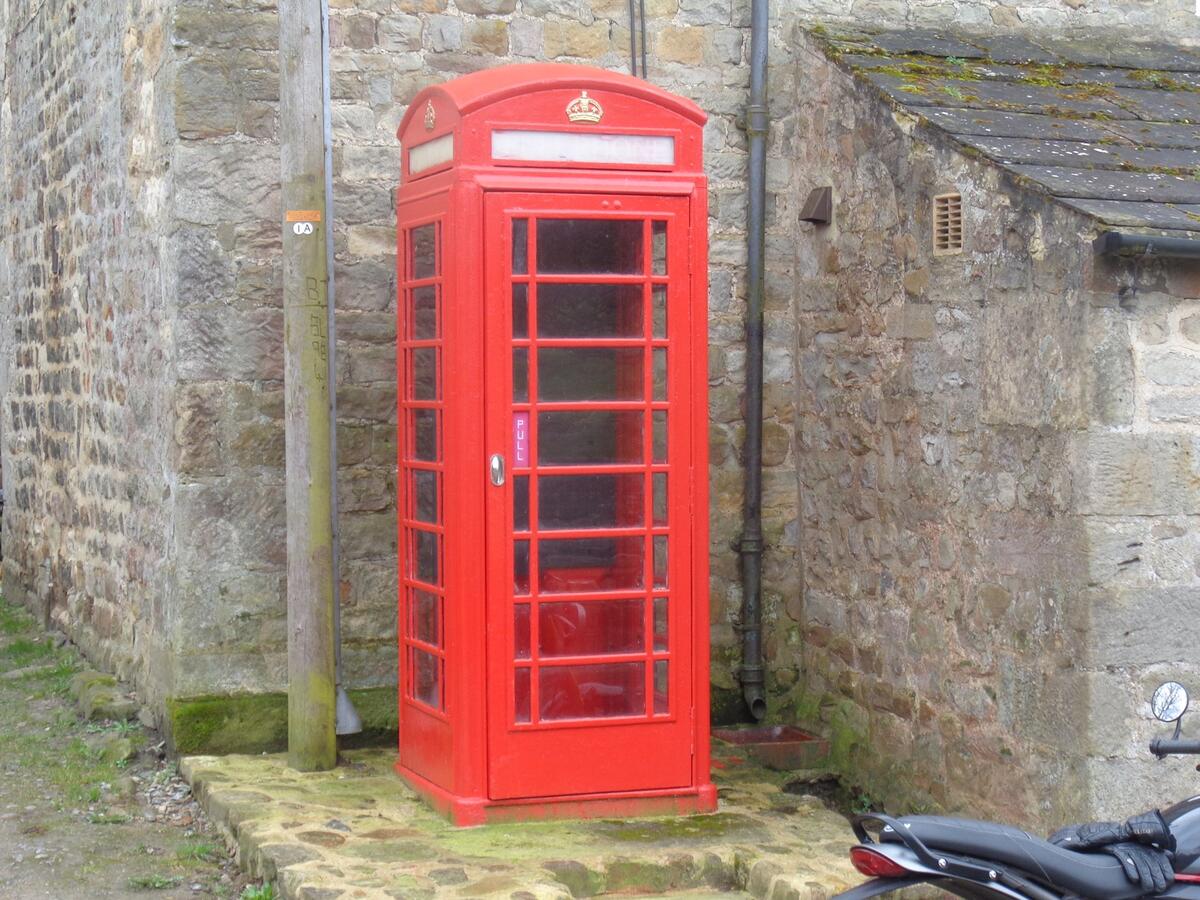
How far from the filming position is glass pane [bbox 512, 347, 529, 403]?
5695 mm

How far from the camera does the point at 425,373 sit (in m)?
6.05

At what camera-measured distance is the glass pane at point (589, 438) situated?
5738 mm

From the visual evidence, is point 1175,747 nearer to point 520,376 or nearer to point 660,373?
point 660,373

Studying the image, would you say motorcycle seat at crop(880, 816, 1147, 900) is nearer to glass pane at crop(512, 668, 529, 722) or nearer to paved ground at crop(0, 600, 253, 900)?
glass pane at crop(512, 668, 529, 722)

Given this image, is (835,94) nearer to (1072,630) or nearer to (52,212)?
(1072,630)

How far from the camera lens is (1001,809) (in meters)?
5.80

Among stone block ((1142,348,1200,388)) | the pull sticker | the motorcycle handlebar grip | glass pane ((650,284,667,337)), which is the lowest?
the motorcycle handlebar grip

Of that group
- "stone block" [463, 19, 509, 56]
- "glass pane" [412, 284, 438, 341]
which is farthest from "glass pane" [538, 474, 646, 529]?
"stone block" [463, 19, 509, 56]

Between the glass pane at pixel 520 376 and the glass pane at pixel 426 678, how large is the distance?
1.01 m

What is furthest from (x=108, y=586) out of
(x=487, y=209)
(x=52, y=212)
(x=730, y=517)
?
(x=487, y=209)

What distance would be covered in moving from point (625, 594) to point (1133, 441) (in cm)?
173

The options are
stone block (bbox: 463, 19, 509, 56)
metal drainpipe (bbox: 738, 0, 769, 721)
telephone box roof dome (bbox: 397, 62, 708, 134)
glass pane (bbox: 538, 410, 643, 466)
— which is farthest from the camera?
metal drainpipe (bbox: 738, 0, 769, 721)

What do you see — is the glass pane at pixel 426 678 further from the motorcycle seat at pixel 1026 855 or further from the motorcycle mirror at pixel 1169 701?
the motorcycle mirror at pixel 1169 701

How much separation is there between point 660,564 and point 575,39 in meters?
2.51
